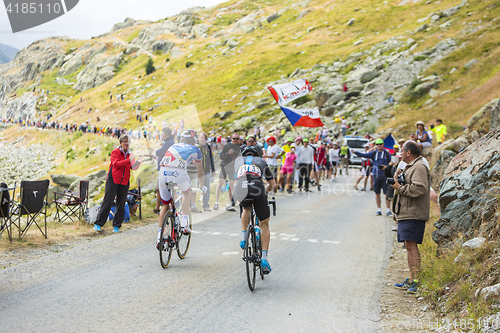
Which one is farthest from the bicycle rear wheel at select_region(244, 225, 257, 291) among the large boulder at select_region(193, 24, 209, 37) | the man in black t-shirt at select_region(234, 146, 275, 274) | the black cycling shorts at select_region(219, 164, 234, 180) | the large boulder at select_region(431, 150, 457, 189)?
the large boulder at select_region(193, 24, 209, 37)

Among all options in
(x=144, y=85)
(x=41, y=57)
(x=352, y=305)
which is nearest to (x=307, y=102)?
(x=352, y=305)

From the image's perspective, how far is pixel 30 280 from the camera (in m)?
5.65

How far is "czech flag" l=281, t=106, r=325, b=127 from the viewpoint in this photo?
62.5ft

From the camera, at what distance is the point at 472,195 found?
243 inches

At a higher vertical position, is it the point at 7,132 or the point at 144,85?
the point at 144,85

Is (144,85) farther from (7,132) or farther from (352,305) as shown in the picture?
(352,305)

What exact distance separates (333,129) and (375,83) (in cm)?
1221

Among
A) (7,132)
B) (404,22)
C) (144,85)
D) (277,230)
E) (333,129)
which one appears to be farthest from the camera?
(144,85)

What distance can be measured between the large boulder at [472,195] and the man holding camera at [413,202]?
632 millimetres

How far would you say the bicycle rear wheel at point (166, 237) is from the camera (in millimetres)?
6332

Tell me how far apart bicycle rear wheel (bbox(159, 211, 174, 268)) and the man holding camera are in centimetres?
349

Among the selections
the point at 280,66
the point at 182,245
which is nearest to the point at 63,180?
the point at 182,245

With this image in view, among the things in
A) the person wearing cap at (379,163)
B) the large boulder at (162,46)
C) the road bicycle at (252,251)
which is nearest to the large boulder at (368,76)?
the person wearing cap at (379,163)

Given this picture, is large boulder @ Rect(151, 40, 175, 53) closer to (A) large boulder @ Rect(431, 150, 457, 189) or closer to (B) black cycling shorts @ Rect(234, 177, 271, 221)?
(A) large boulder @ Rect(431, 150, 457, 189)
